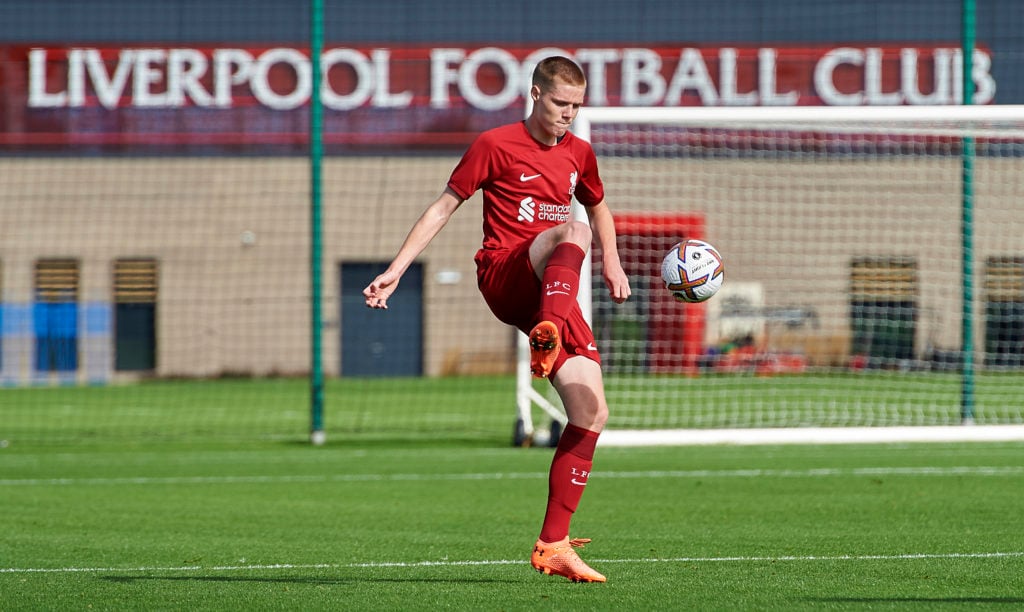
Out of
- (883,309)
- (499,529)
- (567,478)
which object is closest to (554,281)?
(567,478)

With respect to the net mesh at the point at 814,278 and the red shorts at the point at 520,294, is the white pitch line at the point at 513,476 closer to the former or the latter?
the red shorts at the point at 520,294

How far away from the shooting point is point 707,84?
90.9ft

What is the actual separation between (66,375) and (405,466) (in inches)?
665

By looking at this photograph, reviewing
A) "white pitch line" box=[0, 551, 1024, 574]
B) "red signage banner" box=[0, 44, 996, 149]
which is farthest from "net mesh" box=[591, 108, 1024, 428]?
"white pitch line" box=[0, 551, 1024, 574]

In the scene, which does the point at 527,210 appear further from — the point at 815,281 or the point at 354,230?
the point at 354,230

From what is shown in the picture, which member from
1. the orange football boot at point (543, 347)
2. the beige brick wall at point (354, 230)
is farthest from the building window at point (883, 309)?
the orange football boot at point (543, 347)

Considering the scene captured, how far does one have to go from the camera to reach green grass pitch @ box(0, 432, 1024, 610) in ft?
16.9

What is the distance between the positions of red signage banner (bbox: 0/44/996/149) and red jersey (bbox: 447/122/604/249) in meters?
20.8

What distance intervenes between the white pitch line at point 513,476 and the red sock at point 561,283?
15.0 ft

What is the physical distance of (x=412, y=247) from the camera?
5.33 meters

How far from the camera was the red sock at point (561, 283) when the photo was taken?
5.04 m

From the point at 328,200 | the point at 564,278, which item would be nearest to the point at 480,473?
the point at 564,278

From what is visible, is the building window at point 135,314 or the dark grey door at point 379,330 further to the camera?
the building window at point 135,314

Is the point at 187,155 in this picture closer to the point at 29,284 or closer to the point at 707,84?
the point at 29,284
